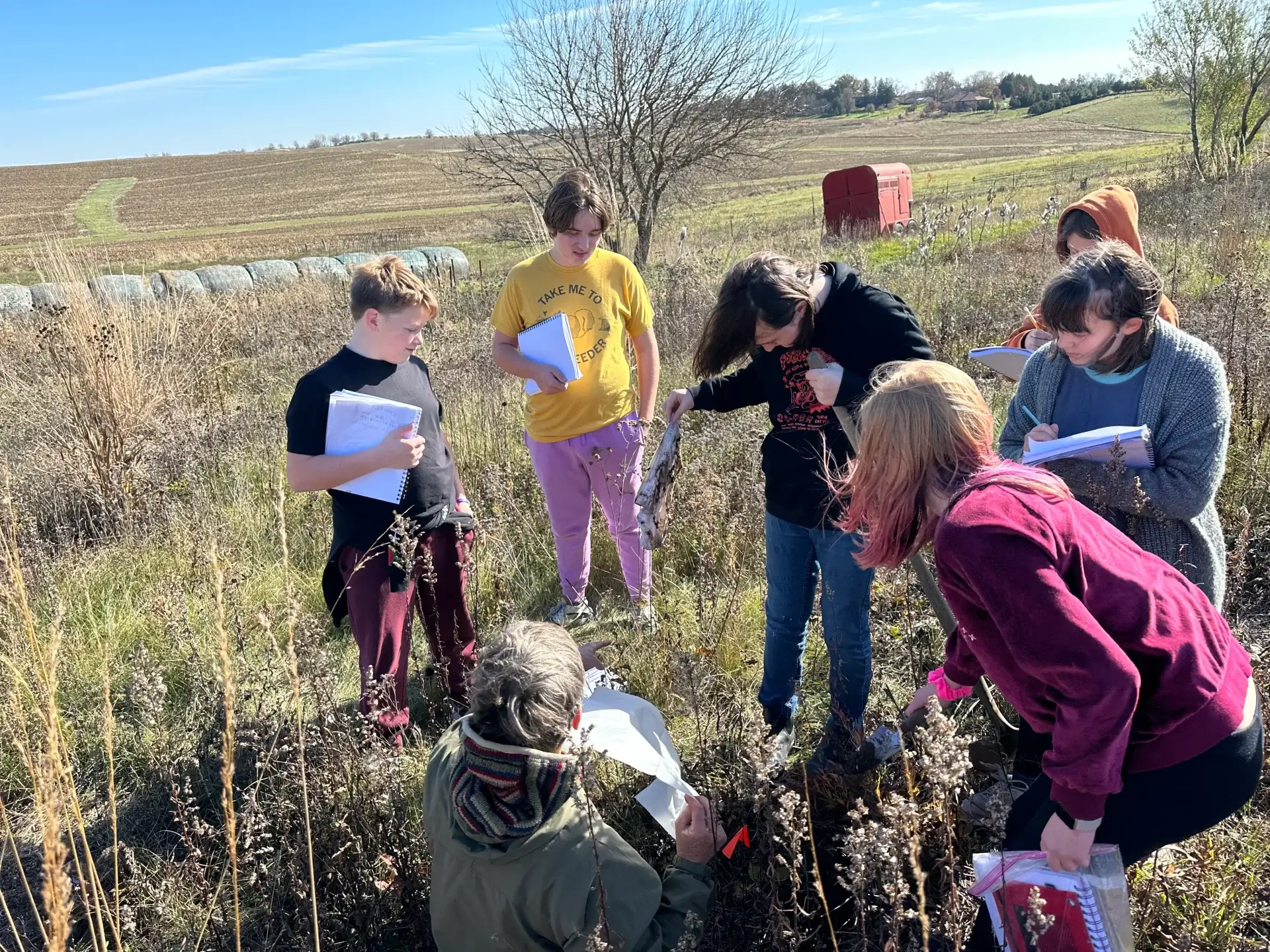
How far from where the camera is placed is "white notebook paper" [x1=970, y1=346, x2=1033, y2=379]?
9.00 ft

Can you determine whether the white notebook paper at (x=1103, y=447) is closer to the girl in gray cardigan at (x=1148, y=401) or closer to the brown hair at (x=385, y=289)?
the girl in gray cardigan at (x=1148, y=401)

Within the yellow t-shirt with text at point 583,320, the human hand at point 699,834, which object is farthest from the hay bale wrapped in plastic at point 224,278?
the human hand at point 699,834

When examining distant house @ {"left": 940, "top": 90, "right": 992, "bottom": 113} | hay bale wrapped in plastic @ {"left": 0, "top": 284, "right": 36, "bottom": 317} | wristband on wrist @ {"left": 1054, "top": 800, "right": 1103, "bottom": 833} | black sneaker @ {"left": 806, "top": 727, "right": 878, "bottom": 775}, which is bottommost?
black sneaker @ {"left": 806, "top": 727, "right": 878, "bottom": 775}

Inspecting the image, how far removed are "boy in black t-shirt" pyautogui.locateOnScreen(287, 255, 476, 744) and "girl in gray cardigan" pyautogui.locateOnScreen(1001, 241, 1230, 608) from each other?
6.30 ft

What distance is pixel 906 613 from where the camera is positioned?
3041 mm

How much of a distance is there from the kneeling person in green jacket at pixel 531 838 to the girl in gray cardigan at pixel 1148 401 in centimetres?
151

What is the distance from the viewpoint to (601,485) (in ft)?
11.7

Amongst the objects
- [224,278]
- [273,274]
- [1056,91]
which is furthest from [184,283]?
[1056,91]

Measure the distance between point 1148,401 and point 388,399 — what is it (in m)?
2.26

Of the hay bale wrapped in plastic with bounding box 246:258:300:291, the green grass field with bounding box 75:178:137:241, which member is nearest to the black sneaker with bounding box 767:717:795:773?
the hay bale wrapped in plastic with bounding box 246:258:300:291

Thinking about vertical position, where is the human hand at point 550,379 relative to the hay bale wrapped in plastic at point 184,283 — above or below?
below

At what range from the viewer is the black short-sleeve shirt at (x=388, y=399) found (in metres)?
2.60

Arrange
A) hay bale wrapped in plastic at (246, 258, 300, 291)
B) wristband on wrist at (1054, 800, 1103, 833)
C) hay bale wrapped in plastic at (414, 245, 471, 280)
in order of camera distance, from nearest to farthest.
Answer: wristband on wrist at (1054, 800, 1103, 833)
hay bale wrapped in plastic at (414, 245, 471, 280)
hay bale wrapped in plastic at (246, 258, 300, 291)

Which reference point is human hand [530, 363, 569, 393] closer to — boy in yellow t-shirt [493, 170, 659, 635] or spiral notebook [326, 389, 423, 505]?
boy in yellow t-shirt [493, 170, 659, 635]
